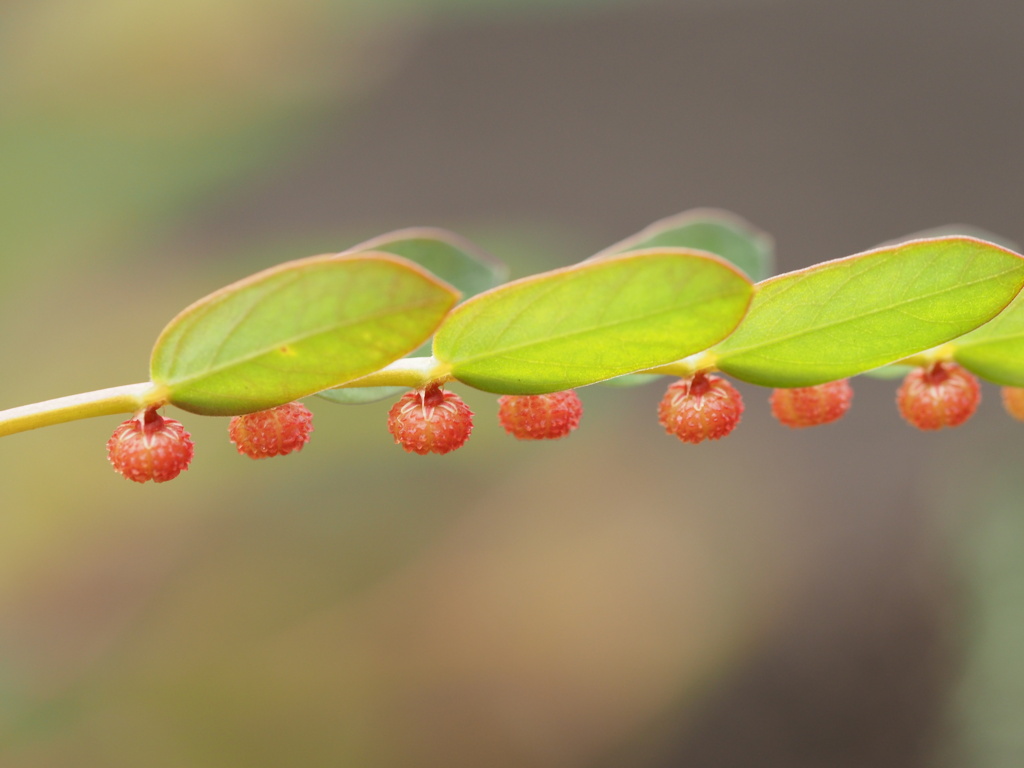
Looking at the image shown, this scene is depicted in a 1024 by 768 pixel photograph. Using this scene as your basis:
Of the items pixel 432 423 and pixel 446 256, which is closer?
pixel 432 423

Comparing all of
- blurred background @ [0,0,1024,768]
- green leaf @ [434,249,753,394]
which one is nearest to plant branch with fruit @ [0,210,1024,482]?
green leaf @ [434,249,753,394]

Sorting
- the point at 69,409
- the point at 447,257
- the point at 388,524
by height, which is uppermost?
the point at 388,524

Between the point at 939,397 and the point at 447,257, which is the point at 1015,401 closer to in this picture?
the point at 939,397

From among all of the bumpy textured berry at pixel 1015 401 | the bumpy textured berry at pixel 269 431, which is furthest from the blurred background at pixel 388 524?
the bumpy textured berry at pixel 269 431

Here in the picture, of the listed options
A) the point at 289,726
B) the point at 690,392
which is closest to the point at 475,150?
the point at 289,726

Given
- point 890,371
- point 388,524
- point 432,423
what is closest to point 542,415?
point 432,423
